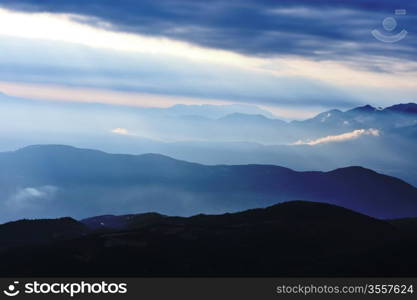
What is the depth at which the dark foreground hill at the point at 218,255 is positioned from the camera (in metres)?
151

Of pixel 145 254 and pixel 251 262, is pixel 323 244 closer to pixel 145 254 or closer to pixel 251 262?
pixel 251 262

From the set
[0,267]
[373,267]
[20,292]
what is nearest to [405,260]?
[373,267]

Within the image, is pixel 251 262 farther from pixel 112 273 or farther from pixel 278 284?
pixel 278 284

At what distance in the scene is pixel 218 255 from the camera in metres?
169

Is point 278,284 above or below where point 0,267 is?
below

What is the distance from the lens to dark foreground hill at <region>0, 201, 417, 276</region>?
150875 mm

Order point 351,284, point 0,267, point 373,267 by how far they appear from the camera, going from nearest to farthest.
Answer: point 351,284 < point 373,267 < point 0,267

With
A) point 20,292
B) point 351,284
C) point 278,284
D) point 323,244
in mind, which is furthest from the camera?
point 323,244

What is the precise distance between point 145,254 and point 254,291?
6392 centimetres

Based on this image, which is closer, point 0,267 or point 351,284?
point 351,284

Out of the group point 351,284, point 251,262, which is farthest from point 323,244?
point 351,284

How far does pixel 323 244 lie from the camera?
18338cm

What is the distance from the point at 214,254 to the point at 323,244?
3557 centimetres

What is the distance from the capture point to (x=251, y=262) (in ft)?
535
